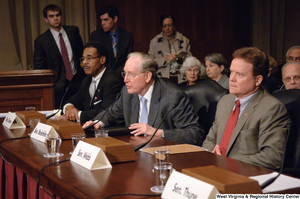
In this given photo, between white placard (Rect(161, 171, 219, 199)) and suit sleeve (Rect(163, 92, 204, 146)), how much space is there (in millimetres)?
1256

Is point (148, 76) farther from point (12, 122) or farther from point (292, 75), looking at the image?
point (292, 75)

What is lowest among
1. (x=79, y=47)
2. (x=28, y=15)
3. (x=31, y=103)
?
(x=31, y=103)

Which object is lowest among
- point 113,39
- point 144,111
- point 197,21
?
point 144,111

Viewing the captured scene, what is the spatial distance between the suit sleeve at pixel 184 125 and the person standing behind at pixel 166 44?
2.97 metres

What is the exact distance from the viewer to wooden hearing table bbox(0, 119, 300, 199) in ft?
4.02

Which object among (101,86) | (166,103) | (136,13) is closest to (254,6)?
(136,13)

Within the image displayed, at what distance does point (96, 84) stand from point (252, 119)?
2100mm

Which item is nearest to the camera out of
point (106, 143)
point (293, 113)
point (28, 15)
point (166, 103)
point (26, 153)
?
point (106, 143)

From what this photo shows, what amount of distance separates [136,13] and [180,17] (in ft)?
3.15

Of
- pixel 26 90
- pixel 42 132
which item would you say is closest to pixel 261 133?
pixel 42 132

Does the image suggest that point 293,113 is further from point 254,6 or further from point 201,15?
point 254,6

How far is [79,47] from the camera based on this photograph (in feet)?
16.6

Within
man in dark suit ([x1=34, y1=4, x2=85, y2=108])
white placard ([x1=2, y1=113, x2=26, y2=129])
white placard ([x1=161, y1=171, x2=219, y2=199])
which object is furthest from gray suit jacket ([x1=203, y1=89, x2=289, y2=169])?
man in dark suit ([x1=34, y1=4, x2=85, y2=108])

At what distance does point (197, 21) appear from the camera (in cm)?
736
